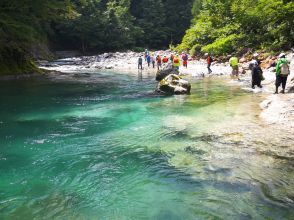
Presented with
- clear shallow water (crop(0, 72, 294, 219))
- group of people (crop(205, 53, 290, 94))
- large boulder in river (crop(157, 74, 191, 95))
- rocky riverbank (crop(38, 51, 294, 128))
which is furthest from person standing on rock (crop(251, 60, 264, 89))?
clear shallow water (crop(0, 72, 294, 219))

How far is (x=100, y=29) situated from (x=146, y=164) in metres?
59.5

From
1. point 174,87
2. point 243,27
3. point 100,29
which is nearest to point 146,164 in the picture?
point 174,87

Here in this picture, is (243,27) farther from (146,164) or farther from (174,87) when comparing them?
(146,164)

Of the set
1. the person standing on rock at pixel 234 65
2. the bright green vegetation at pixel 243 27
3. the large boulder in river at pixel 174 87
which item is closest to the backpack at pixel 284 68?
the large boulder in river at pixel 174 87

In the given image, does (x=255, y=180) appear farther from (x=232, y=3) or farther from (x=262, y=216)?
(x=232, y=3)

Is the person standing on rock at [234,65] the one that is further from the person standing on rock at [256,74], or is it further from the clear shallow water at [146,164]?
the clear shallow water at [146,164]

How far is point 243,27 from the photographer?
3662 centimetres

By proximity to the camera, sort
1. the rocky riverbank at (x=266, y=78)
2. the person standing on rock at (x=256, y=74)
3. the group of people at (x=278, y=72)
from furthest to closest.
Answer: the person standing on rock at (x=256, y=74), the group of people at (x=278, y=72), the rocky riverbank at (x=266, y=78)

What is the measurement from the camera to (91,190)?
7.02m

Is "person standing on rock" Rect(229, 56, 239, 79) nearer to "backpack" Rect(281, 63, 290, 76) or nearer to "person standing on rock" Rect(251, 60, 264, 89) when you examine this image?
"person standing on rock" Rect(251, 60, 264, 89)

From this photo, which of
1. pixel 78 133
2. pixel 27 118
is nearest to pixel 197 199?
pixel 78 133

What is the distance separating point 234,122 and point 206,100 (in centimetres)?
503

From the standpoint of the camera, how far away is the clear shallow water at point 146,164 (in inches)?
247

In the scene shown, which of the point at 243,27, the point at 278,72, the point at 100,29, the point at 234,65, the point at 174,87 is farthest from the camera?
the point at 100,29
